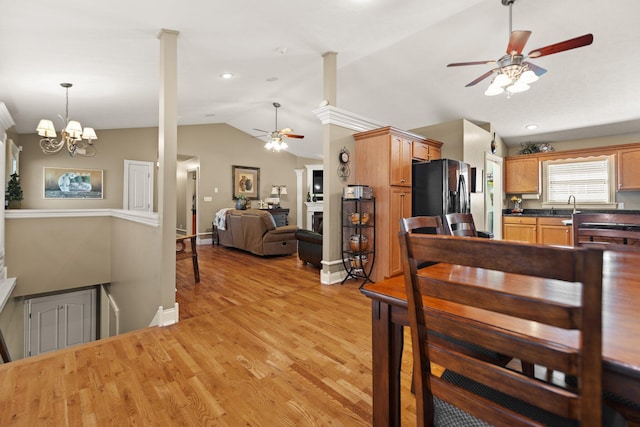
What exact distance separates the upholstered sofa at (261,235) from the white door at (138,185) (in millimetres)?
2551

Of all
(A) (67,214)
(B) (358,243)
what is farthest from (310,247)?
(A) (67,214)

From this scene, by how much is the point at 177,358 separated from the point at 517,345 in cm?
216

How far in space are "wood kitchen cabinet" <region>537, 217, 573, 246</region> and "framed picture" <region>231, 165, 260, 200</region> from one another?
22.4 ft

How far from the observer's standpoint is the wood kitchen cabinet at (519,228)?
18.7 ft

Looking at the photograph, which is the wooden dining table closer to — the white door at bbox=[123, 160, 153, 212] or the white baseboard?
the white baseboard

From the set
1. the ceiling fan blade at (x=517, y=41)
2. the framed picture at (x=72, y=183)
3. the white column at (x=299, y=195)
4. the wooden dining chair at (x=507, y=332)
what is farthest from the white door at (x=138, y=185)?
the wooden dining chair at (x=507, y=332)

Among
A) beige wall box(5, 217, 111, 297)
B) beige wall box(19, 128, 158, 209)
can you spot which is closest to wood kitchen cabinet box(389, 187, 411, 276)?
beige wall box(5, 217, 111, 297)

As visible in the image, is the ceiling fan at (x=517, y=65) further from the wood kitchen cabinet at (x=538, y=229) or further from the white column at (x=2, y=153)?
the white column at (x=2, y=153)

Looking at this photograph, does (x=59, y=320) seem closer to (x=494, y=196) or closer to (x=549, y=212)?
(x=494, y=196)

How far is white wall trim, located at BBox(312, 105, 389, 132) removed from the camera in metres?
3.89

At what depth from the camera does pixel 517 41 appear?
2502mm

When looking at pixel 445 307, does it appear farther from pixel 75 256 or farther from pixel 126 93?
pixel 75 256

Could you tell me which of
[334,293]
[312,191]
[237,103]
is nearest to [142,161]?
[237,103]

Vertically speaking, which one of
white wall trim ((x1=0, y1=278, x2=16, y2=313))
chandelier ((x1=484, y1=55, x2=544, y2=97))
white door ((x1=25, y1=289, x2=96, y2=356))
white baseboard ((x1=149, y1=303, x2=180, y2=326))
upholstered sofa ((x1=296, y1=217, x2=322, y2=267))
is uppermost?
chandelier ((x1=484, y1=55, x2=544, y2=97))
